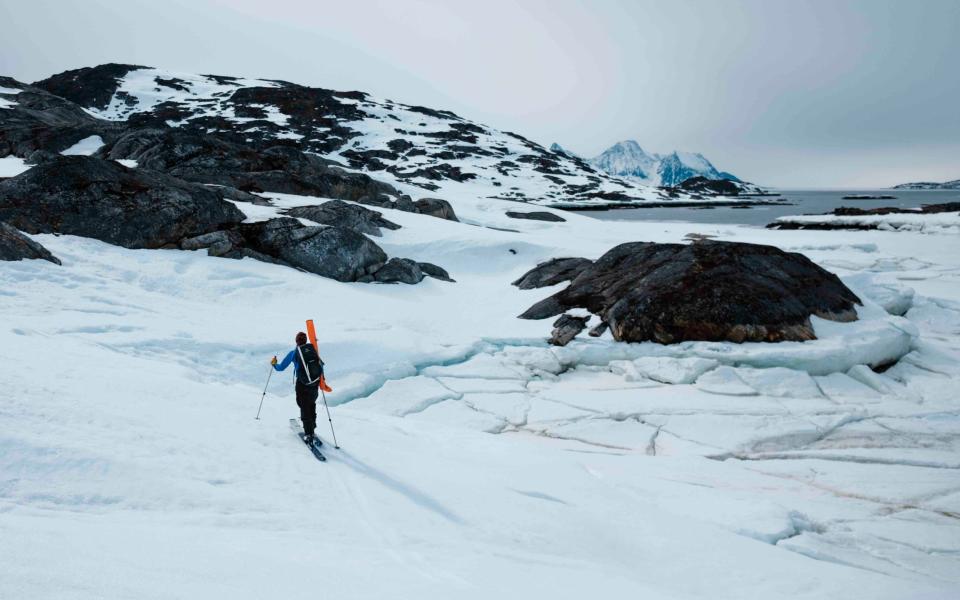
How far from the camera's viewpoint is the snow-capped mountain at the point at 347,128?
10025 centimetres

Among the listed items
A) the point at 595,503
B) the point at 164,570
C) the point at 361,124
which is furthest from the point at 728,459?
the point at 361,124

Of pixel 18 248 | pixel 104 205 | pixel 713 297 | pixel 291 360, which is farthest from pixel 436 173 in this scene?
pixel 291 360

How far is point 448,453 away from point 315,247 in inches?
583

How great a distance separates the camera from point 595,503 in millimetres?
7254

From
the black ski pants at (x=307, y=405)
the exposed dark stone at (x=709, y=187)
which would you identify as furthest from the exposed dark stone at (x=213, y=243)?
the exposed dark stone at (x=709, y=187)

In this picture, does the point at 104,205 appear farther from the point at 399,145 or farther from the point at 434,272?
the point at 399,145

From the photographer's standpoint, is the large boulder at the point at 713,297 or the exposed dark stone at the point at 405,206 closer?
the large boulder at the point at 713,297

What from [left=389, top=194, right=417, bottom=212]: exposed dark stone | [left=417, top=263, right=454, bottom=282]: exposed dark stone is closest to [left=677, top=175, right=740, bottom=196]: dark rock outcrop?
[left=389, top=194, right=417, bottom=212]: exposed dark stone

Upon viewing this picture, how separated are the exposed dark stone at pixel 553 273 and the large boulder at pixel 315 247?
6.65 m

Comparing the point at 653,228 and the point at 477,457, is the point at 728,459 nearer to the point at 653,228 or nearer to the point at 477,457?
the point at 477,457

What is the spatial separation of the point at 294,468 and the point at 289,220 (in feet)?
57.7

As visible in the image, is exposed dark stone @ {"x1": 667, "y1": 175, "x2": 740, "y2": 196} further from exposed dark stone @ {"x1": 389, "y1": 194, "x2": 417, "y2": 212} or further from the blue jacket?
the blue jacket

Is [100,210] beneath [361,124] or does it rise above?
beneath

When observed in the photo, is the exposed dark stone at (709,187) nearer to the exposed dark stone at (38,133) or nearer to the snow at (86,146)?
the exposed dark stone at (38,133)
